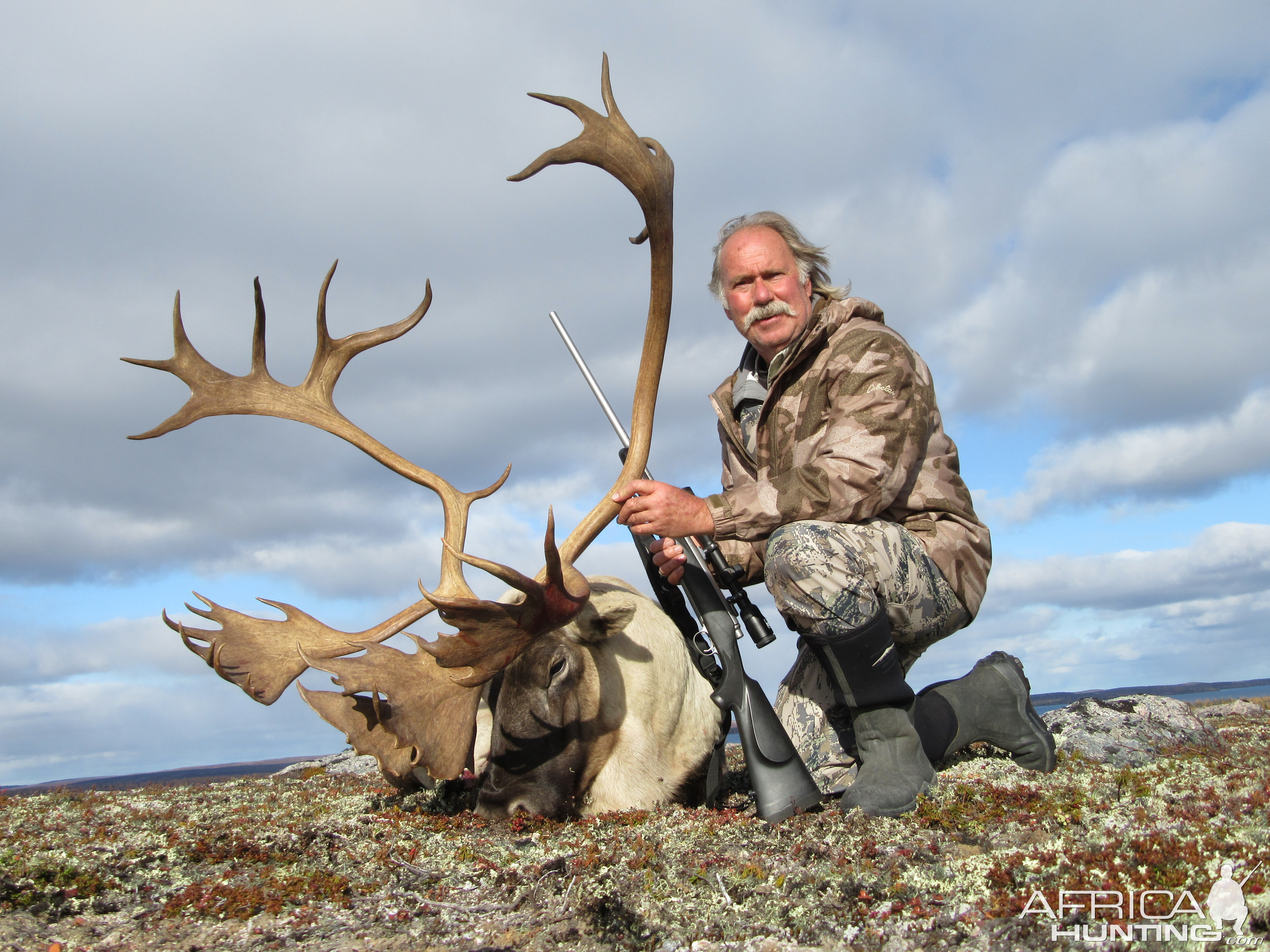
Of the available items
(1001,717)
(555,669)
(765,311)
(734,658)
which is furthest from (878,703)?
(765,311)

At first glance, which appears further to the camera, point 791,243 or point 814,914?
point 791,243

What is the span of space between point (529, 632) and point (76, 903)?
2.07 meters

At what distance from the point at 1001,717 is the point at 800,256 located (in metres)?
3.18

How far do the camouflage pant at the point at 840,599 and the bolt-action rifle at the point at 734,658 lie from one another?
0.46 m

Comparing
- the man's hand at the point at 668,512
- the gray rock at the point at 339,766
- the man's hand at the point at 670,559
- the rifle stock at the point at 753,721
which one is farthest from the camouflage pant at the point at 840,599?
the gray rock at the point at 339,766

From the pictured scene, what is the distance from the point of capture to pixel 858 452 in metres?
4.64

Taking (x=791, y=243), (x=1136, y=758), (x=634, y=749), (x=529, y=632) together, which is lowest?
(x=1136, y=758)

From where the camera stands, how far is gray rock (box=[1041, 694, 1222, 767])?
5938mm

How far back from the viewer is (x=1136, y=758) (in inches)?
226

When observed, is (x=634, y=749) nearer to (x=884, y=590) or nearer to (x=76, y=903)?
(x=884, y=590)

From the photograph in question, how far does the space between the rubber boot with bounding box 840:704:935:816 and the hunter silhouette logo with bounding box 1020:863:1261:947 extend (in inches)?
57.7

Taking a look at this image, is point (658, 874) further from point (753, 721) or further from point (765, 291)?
point (765, 291)

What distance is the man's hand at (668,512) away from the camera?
4.64 m

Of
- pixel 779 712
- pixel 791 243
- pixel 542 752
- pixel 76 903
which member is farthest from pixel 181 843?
pixel 791 243
